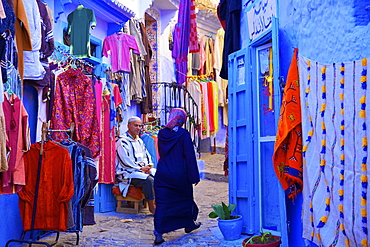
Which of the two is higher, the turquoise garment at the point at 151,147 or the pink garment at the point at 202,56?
the pink garment at the point at 202,56

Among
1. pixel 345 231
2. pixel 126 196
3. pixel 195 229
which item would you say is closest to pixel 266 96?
pixel 195 229

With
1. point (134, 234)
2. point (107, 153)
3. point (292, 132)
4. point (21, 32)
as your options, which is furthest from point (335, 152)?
point (107, 153)

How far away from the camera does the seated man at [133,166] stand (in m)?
7.97

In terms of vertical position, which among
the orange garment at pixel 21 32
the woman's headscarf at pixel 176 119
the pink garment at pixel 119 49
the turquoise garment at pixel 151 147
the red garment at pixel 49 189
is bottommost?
the red garment at pixel 49 189

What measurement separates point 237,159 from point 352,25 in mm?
3055

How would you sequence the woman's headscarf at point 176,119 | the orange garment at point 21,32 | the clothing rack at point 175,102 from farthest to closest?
the clothing rack at point 175,102 < the woman's headscarf at point 176,119 < the orange garment at point 21,32

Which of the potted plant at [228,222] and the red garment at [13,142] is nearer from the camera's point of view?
the red garment at [13,142]

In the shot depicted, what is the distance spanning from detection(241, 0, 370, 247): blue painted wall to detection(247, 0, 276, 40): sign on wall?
0.62 feet

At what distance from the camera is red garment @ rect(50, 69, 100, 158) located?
653 cm

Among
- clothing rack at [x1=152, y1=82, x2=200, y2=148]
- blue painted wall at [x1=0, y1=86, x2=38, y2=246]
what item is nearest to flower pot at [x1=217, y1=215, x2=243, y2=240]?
blue painted wall at [x1=0, y1=86, x2=38, y2=246]

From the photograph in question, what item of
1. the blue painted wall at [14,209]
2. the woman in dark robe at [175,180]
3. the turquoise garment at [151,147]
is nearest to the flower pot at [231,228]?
the woman in dark robe at [175,180]

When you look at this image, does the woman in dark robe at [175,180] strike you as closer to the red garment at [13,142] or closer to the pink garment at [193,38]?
the red garment at [13,142]

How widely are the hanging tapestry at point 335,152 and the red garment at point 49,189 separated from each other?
2.70 meters

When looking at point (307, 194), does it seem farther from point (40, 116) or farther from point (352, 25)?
point (40, 116)
